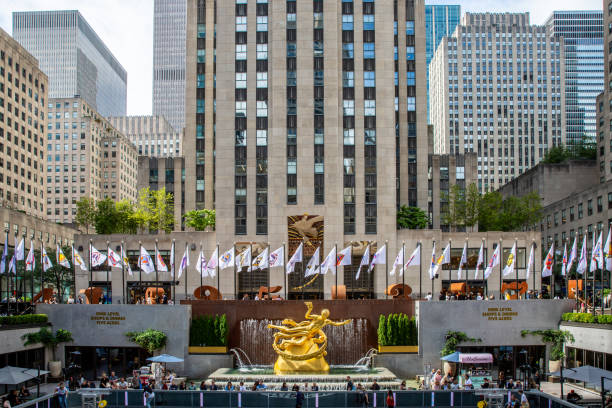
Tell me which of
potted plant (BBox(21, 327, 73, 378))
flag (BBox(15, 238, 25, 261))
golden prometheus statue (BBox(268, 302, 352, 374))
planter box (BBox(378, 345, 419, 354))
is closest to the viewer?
flag (BBox(15, 238, 25, 261))

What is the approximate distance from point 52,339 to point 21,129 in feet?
296

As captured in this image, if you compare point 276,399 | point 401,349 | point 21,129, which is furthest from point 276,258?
point 21,129

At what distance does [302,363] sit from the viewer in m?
53.9

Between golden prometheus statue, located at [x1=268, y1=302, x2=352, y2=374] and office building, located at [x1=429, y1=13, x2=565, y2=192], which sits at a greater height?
office building, located at [x1=429, y1=13, x2=565, y2=192]

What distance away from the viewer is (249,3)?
87500mm

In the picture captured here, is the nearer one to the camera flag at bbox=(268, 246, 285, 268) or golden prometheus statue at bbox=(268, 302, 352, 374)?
golden prometheus statue at bbox=(268, 302, 352, 374)

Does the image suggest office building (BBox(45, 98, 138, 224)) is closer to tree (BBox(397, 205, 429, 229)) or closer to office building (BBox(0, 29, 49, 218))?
office building (BBox(0, 29, 49, 218))

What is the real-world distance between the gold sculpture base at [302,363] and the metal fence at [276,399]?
36.4 feet

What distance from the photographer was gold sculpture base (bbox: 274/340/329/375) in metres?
53.8

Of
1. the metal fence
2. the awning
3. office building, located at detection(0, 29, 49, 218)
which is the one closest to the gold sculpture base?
the awning

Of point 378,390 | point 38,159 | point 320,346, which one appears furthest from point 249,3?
point 38,159

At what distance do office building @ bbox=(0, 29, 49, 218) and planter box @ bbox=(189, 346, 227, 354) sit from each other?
267ft

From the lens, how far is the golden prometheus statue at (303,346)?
2122 inches

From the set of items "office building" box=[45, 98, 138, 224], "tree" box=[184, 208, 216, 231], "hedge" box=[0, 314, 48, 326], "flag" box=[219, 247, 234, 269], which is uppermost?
"office building" box=[45, 98, 138, 224]
